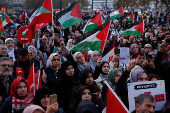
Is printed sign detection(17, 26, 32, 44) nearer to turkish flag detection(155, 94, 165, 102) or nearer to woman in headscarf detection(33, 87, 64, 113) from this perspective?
woman in headscarf detection(33, 87, 64, 113)

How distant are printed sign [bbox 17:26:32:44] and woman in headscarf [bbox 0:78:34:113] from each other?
3.74 metres

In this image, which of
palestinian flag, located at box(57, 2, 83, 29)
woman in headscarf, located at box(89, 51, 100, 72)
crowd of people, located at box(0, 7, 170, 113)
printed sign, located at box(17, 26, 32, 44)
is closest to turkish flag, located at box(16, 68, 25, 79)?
crowd of people, located at box(0, 7, 170, 113)

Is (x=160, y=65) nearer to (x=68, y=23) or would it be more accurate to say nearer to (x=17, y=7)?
(x=68, y=23)

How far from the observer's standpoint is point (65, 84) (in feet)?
15.8

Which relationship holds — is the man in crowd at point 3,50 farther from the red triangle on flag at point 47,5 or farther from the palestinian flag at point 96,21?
the palestinian flag at point 96,21

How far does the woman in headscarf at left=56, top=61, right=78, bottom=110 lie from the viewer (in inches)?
185

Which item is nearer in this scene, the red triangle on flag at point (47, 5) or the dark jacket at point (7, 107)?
the dark jacket at point (7, 107)

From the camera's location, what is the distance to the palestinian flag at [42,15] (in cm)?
809

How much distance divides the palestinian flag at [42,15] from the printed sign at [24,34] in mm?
384

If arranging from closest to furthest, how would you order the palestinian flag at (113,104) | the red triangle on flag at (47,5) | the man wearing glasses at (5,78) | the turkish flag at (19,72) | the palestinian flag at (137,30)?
the palestinian flag at (113,104) < the man wearing glasses at (5,78) < the turkish flag at (19,72) < the red triangle on flag at (47,5) < the palestinian flag at (137,30)

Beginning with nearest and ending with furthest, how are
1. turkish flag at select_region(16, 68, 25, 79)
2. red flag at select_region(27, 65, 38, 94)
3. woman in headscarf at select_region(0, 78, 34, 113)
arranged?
1. woman in headscarf at select_region(0, 78, 34, 113)
2. red flag at select_region(27, 65, 38, 94)
3. turkish flag at select_region(16, 68, 25, 79)

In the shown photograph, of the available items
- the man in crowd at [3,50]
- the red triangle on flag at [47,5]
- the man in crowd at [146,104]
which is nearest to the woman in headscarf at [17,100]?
the man in crowd at [146,104]

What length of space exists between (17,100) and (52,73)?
1510 mm

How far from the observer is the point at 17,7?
101 m
